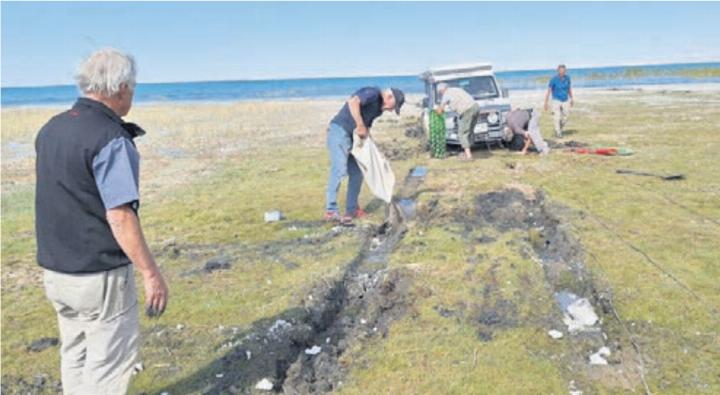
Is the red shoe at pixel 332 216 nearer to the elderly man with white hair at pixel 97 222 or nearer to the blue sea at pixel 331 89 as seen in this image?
the elderly man with white hair at pixel 97 222

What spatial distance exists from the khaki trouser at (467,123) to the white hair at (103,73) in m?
10.3

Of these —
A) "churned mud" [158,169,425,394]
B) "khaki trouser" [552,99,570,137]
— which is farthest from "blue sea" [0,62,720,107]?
"churned mud" [158,169,425,394]

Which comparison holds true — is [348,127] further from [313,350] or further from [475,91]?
[475,91]

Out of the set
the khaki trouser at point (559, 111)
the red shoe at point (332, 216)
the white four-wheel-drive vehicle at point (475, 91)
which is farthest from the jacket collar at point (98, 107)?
the khaki trouser at point (559, 111)

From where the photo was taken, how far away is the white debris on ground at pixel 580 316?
467 centimetres

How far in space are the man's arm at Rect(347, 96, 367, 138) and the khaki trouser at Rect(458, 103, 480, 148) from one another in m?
5.24

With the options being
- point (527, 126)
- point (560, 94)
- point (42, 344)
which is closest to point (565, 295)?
point (42, 344)

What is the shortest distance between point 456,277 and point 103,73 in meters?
3.93

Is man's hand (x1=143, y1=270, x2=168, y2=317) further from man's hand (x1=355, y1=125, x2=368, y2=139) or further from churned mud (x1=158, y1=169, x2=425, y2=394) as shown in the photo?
man's hand (x1=355, y1=125, x2=368, y2=139)

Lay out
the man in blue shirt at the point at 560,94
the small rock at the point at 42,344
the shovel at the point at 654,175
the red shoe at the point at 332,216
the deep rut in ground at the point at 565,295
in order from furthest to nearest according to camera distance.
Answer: the man in blue shirt at the point at 560,94, the shovel at the point at 654,175, the red shoe at the point at 332,216, the small rock at the point at 42,344, the deep rut in ground at the point at 565,295

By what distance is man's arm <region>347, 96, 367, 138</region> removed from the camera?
7719 millimetres

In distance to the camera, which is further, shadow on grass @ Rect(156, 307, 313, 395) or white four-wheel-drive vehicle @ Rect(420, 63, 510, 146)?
white four-wheel-drive vehicle @ Rect(420, 63, 510, 146)

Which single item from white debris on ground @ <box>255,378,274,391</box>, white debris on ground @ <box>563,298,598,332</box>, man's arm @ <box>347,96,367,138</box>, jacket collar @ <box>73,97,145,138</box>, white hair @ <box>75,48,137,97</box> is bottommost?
white debris on ground @ <box>255,378,274,391</box>

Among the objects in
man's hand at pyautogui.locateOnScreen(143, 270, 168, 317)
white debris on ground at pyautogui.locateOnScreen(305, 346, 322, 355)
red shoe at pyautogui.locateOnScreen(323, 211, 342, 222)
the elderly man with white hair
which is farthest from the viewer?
red shoe at pyautogui.locateOnScreen(323, 211, 342, 222)
